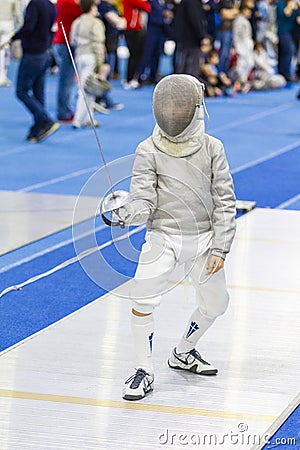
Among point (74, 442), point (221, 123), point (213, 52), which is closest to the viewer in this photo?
point (74, 442)

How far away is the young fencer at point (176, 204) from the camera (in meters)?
4.73

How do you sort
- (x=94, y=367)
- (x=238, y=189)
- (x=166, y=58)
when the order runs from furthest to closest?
(x=166, y=58), (x=238, y=189), (x=94, y=367)

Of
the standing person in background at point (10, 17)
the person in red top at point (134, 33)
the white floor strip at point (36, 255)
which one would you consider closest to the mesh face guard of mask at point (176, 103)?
the white floor strip at point (36, 255)

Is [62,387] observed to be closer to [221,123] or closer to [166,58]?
[221,123]

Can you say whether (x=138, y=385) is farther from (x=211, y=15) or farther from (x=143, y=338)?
(x=211, y=15)

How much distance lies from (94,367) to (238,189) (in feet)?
18.3

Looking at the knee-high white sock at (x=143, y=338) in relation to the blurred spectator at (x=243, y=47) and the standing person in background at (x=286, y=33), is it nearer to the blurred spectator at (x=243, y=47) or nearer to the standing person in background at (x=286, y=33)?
the blurred spectator at (x=243, y=47)

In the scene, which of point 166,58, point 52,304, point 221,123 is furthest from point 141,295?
point 166,58

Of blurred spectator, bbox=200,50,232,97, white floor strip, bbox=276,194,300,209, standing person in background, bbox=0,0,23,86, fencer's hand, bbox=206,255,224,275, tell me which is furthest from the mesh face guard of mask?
blurred spectator, bbox=200,50,232,97

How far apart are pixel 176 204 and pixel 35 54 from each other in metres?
8.67

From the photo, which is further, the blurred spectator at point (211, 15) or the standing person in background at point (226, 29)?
the blurred spectator at point (211, 15)

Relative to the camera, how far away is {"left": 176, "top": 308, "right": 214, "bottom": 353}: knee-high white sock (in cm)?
500

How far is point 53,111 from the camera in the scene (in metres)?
16.8

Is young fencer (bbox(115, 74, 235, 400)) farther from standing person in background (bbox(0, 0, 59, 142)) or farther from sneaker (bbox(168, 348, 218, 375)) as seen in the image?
standing person in background (bbox(0, 0, 59, 142))
